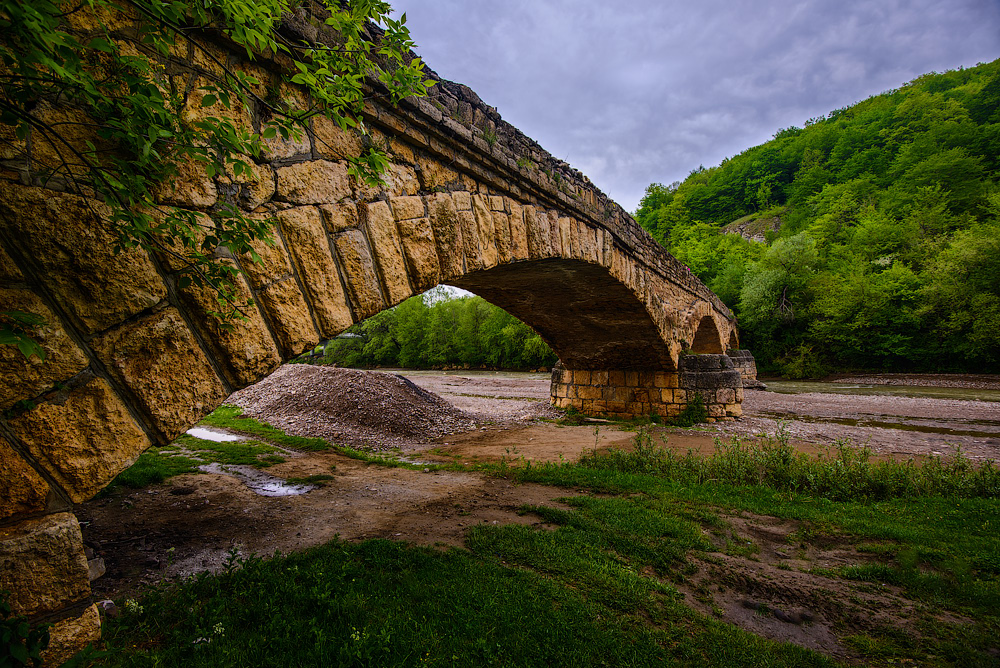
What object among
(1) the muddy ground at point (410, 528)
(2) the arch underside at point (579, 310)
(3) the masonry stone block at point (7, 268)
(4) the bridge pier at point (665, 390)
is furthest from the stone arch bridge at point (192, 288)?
(4) the bridge pier at point (665, 390)

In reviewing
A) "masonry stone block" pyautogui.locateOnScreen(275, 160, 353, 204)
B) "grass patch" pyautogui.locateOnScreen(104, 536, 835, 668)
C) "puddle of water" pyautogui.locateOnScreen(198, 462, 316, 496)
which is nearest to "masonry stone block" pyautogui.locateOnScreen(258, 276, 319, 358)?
"masonry stone block" pyautogui.locateOnScreen(275, 160, 353, 204)

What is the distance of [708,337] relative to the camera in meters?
17.0

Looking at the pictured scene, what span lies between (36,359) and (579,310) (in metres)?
8.06

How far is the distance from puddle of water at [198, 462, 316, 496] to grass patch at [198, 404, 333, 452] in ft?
3.08

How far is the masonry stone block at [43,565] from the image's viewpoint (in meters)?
1.49

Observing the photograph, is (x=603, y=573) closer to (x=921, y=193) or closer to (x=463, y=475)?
(x=463, y=475)

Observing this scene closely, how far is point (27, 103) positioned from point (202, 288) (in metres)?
0.89

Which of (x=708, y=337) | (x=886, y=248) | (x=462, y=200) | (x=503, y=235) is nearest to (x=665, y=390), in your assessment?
(x=503, y=235)

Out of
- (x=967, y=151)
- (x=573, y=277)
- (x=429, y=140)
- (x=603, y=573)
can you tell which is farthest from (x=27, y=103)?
(x=967, y=151)

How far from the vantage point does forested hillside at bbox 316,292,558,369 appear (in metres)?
38.2

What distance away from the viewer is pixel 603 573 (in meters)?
2.89

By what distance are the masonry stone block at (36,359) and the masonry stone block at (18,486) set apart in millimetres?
194

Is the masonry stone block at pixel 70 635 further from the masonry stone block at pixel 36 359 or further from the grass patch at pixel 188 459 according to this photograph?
the grass patch at pixel 188 459

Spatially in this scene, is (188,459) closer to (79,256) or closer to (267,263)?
(267,263)
